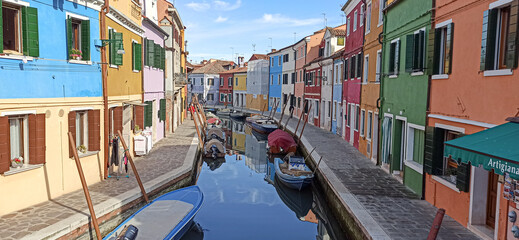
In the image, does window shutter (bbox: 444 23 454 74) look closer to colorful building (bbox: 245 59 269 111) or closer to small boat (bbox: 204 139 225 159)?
small boat (bbox: 204 139 225 159)

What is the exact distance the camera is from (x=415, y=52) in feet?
39.9

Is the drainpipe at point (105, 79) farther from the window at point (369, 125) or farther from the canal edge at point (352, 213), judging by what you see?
the window at point (369, 125)

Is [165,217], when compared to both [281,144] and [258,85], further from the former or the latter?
[258,85]

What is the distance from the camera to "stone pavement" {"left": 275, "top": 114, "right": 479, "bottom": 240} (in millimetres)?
9000

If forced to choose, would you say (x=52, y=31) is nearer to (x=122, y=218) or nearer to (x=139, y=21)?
(x=122, y=218)

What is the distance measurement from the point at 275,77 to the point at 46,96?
41449 millimetres

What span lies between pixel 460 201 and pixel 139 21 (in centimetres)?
1535

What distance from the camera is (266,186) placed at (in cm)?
1903

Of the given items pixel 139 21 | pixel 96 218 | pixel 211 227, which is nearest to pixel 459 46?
pixel 211 227

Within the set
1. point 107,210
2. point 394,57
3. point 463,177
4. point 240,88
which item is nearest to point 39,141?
point 107,210

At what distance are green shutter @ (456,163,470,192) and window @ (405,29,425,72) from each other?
148 inches

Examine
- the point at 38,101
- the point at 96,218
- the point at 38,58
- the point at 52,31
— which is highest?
the point at 52,31

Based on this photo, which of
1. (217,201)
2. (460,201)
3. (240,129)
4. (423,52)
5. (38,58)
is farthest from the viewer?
(240,129)

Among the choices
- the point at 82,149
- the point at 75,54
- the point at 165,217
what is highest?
the point at 75,54
